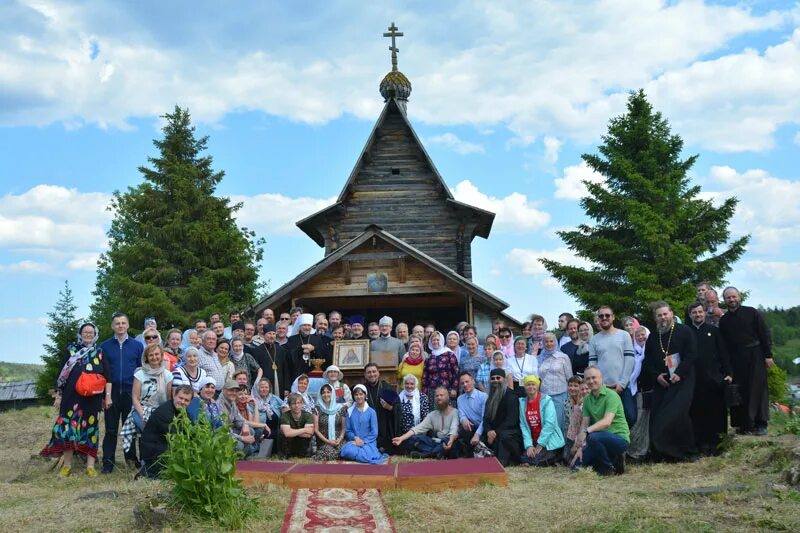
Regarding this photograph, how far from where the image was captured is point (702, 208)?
2027 cm

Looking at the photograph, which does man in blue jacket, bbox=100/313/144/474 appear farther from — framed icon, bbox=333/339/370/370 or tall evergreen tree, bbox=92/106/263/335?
tall evergreen tree, bbox=92/106/263/335

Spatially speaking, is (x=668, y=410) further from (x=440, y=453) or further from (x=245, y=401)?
(x=245, y=401)

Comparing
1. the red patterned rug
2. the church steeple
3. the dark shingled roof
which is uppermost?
the church steeple

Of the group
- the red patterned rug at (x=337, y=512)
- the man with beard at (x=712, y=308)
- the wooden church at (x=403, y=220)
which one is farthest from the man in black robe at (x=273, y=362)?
the man with beard at (x=712, y=308)

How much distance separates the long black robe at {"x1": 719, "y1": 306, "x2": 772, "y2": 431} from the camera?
849 cm

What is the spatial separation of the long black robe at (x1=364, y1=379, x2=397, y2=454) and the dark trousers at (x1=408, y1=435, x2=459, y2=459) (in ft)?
1.23

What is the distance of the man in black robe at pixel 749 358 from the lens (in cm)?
848

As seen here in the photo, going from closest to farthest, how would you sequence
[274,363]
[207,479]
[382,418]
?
[207,479]
[382,418]
[274,363]

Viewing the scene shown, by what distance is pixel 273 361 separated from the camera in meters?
10.1

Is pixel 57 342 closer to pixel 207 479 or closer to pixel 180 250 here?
pixel 180 250

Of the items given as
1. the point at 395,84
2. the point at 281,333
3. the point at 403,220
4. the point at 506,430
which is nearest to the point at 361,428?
the point at 506,430

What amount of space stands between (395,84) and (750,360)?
17.2 meters

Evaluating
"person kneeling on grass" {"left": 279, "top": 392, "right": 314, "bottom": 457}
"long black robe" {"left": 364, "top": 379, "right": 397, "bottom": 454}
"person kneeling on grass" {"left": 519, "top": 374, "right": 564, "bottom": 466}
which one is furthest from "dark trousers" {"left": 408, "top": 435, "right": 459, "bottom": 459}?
"person kneeling on grass" {"left": 279, "top": 392, "right": 314, "bottom": 457}

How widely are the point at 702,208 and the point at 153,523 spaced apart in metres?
18.5
